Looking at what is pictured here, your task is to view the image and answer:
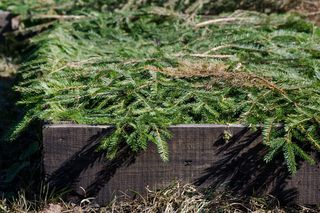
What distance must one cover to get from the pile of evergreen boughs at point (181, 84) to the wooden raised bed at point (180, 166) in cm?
9

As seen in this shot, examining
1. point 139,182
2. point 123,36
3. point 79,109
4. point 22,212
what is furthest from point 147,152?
point 123,36

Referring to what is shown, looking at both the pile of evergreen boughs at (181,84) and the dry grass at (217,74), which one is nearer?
the pile of evergreen boughs at (181,84)

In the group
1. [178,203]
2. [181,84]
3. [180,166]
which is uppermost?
[181,84]

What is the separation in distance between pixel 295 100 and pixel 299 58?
2.46ft

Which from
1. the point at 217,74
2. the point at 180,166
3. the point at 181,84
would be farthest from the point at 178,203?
the point at 217,74

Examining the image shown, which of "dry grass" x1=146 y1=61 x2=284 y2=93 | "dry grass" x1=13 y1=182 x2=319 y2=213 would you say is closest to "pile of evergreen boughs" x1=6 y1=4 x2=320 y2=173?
"dry grass" x1=146 y1=61 x2=284 y2=93

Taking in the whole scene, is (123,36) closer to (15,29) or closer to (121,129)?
(15,29)

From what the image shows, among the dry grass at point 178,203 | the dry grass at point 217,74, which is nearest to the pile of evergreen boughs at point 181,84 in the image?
the dry grass at point 217,74

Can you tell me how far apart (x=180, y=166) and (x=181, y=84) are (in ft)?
1.87

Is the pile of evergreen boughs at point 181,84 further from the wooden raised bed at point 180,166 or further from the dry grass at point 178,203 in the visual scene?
the dry grass at point 178,203

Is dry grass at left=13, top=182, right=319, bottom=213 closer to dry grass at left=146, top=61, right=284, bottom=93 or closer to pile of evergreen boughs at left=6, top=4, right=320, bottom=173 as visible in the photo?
pile of evergreen boughs at left=6, top=4, right=320, bottom=173

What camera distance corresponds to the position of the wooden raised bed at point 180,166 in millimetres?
3334

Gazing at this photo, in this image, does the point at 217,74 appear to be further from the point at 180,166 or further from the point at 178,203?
the point at 178,203

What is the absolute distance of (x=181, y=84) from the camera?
3760 millimetres
